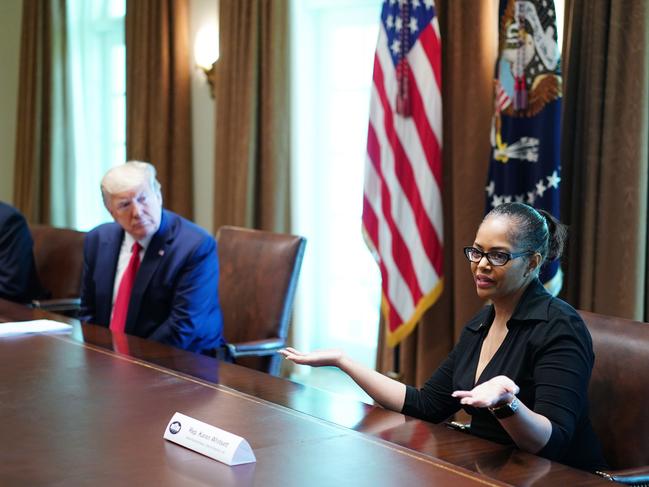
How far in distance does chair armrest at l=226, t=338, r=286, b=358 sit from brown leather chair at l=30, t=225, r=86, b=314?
1.38 meters

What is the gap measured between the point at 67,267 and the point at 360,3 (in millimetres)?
2073

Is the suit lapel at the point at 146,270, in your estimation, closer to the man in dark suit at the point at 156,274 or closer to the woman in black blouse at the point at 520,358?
the man in dark suit at the point at 156,274

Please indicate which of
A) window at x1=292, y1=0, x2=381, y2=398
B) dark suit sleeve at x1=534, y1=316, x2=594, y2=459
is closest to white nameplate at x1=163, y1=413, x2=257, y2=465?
dark suit sleeve at x1=534, y1=316, x2=594, y2=459

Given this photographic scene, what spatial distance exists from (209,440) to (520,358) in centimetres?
75

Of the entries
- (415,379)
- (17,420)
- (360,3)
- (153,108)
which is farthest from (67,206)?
(17,420)

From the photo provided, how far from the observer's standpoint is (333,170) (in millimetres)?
4992

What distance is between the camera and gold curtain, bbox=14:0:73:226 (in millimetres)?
6426

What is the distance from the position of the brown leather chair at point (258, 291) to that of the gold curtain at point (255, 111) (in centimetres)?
148

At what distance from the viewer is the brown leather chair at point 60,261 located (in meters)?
4.23

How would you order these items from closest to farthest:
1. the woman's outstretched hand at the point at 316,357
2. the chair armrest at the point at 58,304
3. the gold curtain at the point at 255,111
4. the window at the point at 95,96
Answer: the woman's outstretched hand at the point at 316,357 → the chair armrest at the point at 58,304 → the gold curtain at the point at 255,111 → the window at the point at 95,96

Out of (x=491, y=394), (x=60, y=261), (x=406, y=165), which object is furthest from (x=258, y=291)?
(x=491, y=394)

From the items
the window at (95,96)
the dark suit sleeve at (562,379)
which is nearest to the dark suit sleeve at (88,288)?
the dark suit sleeve at (562,379)

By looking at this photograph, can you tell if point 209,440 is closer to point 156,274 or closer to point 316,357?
point 316,357

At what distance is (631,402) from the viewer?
1967mm
